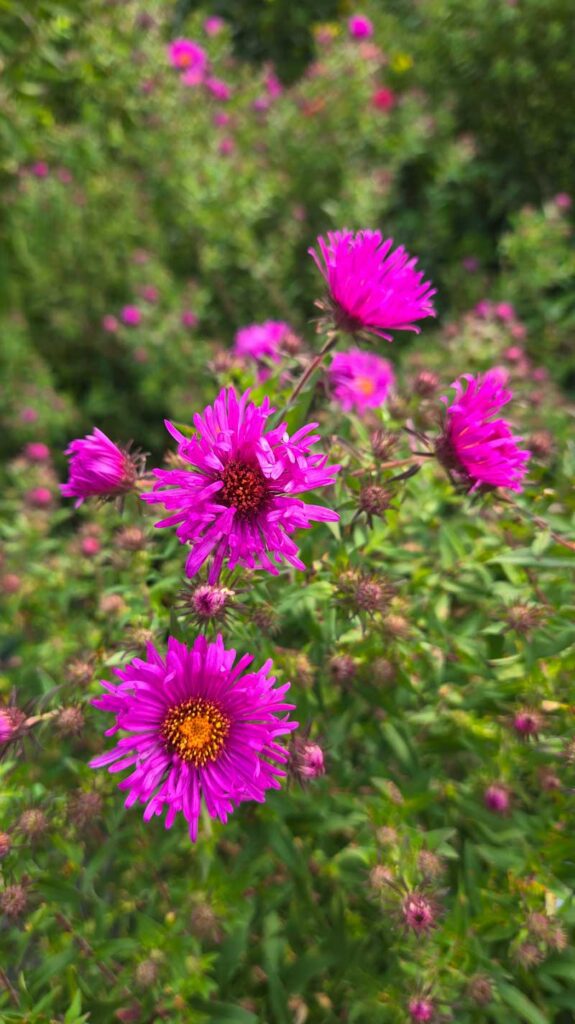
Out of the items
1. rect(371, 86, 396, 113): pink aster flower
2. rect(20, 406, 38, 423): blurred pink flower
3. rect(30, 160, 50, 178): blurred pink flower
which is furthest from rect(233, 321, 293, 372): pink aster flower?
A: rect(371, 86, 396, 113): pink aster flower

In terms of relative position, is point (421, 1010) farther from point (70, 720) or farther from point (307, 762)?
point (70, 720)

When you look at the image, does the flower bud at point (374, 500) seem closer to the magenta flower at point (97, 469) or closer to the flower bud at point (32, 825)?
the magenta flower at point (97, 469)

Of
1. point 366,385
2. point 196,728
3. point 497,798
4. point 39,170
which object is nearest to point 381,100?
point 39,170

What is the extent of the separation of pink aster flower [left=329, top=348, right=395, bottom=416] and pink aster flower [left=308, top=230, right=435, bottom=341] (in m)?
0.18

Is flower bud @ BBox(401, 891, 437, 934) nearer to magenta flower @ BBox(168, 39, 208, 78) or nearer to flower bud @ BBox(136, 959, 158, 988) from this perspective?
flower bud @ BBox(136, 959, 158, 988)

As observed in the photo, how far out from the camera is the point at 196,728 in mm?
1002

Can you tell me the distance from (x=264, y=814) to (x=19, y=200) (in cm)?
310

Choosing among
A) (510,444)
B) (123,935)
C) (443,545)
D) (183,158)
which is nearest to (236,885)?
(123,935)

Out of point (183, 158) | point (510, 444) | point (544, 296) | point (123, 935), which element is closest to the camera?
point (510, 444)

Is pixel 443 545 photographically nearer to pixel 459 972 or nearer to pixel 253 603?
pixel 253 603

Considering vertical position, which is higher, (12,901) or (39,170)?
(39,170)

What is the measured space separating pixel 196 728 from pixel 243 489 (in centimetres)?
36

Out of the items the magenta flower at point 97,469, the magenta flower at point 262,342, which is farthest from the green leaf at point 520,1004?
the magenta flower at point 262,342

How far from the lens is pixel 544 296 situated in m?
3.49
